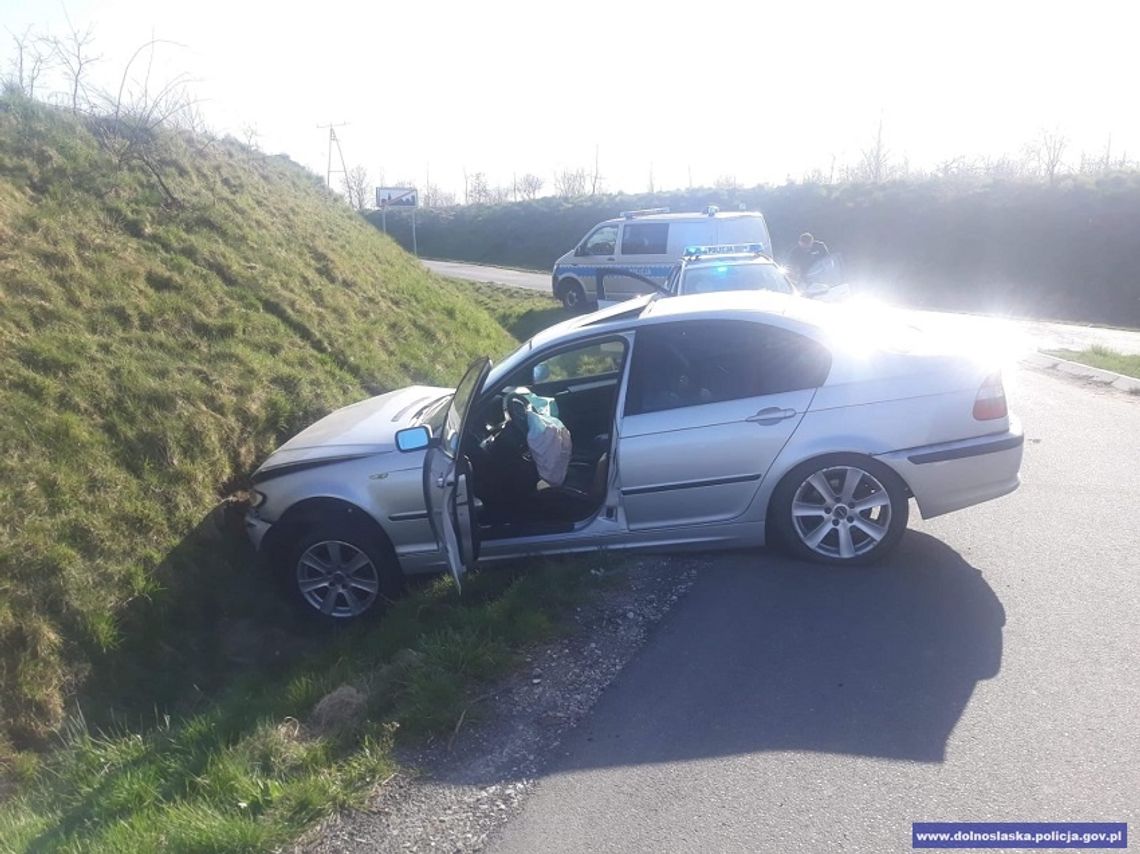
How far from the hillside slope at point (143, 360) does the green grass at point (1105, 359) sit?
327 inches

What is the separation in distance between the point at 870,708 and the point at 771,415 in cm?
200

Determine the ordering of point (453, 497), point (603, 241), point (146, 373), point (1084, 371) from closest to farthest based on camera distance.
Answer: point (453, 497)
point (146, 373)
point (1084, 371)
point (603, 241)

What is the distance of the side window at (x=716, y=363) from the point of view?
5.89 m

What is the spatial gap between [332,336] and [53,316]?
284cm

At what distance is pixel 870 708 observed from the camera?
417 centimetres

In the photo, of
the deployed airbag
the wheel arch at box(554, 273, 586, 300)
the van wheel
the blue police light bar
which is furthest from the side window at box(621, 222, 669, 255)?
the deployed airbag

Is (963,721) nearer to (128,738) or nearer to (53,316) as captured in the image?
(128,738)

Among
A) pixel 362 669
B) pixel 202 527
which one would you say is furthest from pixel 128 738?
pixel 202 527

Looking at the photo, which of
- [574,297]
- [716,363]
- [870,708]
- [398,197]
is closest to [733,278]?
[716,363]

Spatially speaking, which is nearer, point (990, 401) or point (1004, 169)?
point (990, 401)

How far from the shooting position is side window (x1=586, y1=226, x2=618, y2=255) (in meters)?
20.9

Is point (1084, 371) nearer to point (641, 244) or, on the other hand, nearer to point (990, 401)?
point (641, 244)

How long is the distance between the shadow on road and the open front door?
1171 mm

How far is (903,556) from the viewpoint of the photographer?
5887mm
